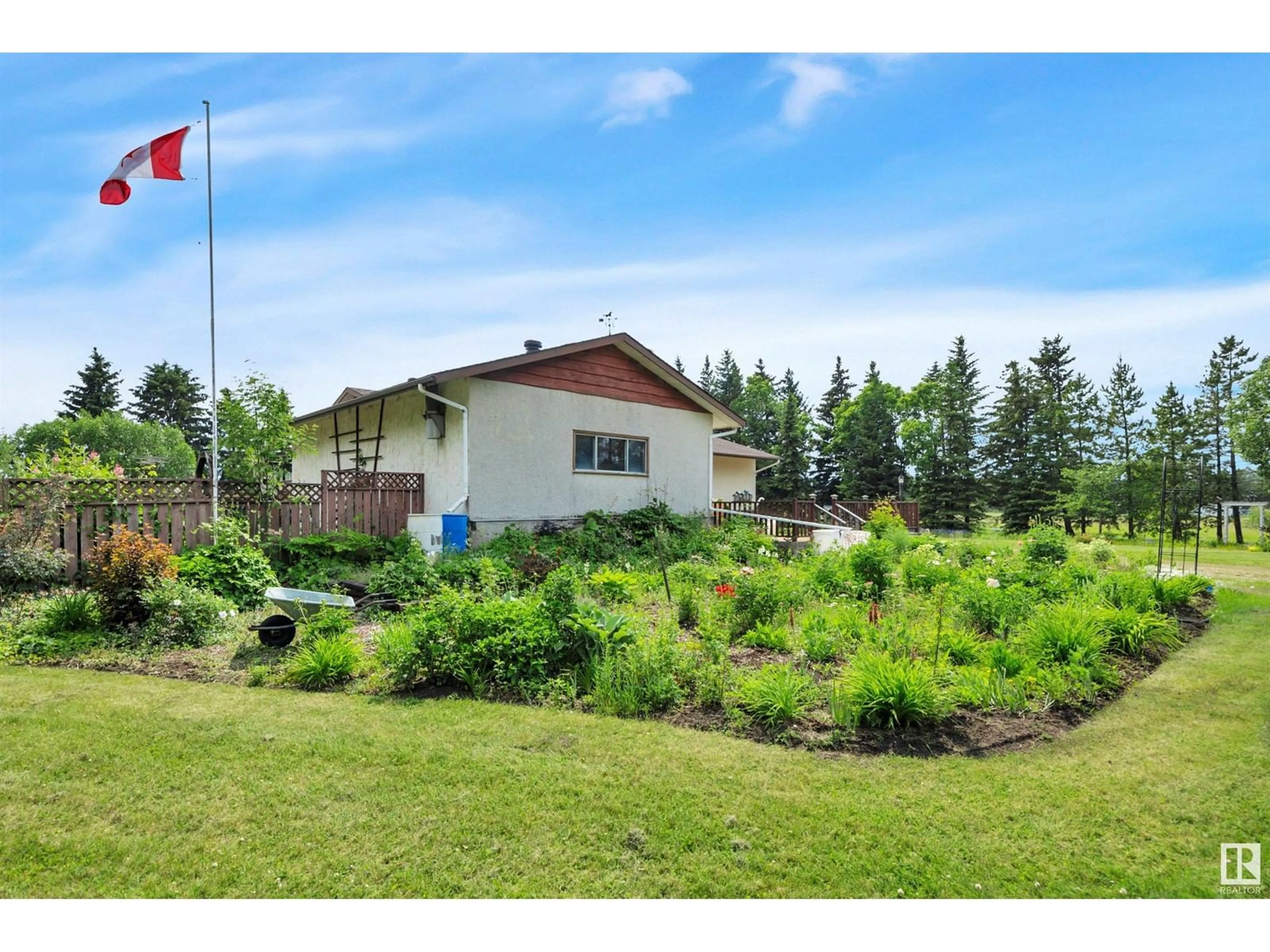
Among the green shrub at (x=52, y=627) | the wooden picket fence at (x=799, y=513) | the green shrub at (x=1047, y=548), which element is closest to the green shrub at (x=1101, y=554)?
the green shrub at (x=1047, y=548)

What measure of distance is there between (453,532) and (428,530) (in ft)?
1.74

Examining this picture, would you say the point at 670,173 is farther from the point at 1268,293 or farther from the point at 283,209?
the point at 1268,293

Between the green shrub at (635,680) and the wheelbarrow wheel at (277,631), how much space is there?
10.1ft

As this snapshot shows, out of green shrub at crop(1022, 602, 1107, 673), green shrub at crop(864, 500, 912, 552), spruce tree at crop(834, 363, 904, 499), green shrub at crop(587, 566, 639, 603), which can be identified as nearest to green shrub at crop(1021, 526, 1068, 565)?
green shrub at crop(864, 500, 912, 552)

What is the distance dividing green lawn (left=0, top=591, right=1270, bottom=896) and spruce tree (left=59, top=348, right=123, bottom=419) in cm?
5146

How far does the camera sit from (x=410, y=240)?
952cm

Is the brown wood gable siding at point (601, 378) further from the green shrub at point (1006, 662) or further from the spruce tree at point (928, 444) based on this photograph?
A: the spruce tree at point (928, 444)

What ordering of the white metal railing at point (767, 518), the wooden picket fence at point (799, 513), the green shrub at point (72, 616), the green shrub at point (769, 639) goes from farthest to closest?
the wooden picket fence at point (799, 513), the white metal railing at point (767, 518), the green shrub at point (72, 616), the green shrub at point (769, 639)

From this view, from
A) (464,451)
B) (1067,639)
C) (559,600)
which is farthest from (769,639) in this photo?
(464,451)

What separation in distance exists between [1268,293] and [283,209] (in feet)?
41.7

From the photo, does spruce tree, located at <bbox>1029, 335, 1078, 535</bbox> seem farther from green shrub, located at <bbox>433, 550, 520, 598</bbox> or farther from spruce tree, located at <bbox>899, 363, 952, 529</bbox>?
green shrub, located at <bbox>433, 550, 520, 598</bbox>

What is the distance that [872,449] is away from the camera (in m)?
38.0

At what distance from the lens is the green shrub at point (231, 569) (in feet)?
25.0

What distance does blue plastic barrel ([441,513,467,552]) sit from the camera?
1050cm
